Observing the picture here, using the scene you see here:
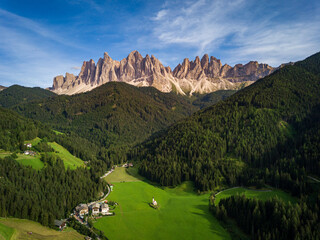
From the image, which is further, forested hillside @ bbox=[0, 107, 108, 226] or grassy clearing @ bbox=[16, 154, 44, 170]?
grassy clearing @ bbox=[16, 154, 44, 170]

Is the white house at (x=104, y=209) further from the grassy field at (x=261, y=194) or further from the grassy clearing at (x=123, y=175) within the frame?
the grassy field at (x=261, y=194)

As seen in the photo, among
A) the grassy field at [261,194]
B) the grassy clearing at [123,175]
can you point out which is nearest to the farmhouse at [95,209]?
the grassy clearing at [123,175]

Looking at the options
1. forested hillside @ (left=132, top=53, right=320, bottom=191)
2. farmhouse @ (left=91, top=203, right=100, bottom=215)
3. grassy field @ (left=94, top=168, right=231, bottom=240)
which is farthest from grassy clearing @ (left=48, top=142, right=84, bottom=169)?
farmhouse @ (left=91, top=203, right=100, bottom=215)

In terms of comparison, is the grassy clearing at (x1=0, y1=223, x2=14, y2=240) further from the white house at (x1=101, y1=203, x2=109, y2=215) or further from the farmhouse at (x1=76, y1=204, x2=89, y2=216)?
the white house at (x1=101, y1=203, x2=109, y2=215)

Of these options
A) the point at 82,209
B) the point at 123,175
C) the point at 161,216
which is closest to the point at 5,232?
the point at 82,209

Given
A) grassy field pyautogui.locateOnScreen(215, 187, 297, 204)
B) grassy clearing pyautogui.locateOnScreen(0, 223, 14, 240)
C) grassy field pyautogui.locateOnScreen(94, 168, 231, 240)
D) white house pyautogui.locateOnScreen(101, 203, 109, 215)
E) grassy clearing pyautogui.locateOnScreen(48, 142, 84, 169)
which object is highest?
grassy clearing pyautogui.locateOnScreen(48, 142, 84, 169)

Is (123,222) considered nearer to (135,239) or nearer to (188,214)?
(135,239)

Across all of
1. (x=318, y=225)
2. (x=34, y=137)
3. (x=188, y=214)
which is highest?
(x=34, y=137)

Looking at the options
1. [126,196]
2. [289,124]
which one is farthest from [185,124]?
[126,196]
